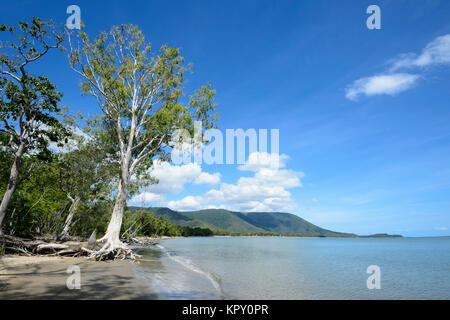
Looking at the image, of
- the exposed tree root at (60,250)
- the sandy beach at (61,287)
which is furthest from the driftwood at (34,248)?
the sandy beach at (61,287)

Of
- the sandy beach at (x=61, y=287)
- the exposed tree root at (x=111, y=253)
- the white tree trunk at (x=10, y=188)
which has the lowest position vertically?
the exposed tree root at (x=111, y=253)

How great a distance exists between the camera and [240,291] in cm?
1430

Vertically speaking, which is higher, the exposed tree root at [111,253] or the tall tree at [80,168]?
the tall tree at [80,168]

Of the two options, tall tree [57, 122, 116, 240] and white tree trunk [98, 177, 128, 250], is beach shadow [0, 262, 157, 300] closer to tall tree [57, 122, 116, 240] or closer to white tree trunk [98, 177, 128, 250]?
white tree trunk [98, 177, 128, 250]

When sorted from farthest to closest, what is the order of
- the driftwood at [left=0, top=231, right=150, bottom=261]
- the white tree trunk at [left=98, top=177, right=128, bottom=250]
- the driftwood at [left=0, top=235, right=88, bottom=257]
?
the white tree trunk at [left=98, top=177, right=128, bottom=250] < the driftwood at [left=0, top=231, right=150, bottom=261] < the driftwood at [left=0, top=235, right=88, bottom=257]

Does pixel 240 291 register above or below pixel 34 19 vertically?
below

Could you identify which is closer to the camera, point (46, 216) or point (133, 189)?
point (46, 216)

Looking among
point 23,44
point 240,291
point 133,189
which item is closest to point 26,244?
point 23,44

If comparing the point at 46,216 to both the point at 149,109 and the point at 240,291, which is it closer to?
the point at 149,109

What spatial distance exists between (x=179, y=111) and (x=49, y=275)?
1977 centimetres

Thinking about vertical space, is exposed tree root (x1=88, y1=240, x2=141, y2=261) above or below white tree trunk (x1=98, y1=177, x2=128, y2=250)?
below

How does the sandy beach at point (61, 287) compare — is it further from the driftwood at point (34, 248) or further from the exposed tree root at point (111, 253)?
the driftwood at point (34, 248)

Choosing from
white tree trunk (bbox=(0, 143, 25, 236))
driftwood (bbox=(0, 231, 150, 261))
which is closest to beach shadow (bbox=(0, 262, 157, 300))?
white tree trunk (bbox=(0, 143, 25, 236))

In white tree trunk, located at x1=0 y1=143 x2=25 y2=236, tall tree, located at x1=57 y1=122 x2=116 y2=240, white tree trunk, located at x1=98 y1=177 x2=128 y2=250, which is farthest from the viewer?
tall tree, located at x1=57 y1=122 x2=116 y2=240
